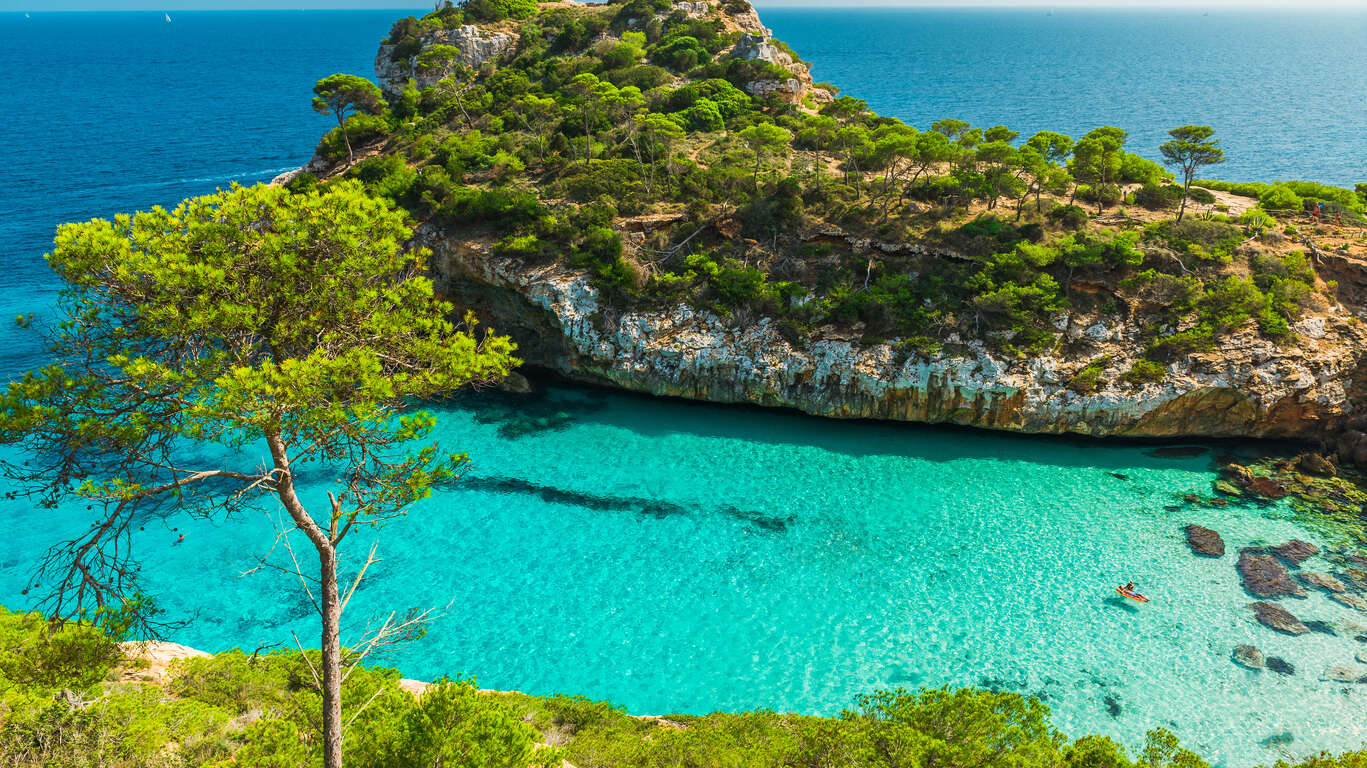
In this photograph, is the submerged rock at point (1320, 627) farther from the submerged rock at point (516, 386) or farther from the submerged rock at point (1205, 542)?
the submerged rock at point (516, 386)

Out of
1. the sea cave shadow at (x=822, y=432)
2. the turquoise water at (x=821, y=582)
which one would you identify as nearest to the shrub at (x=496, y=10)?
the sea cave shadow at (x=822, y=432)

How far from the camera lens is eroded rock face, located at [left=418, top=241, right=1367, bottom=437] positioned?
2562 centimetres

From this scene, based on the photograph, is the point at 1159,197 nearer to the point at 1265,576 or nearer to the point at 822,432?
the point at 1265,576

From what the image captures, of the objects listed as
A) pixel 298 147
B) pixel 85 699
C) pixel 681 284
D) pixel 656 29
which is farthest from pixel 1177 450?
pixel 298 147

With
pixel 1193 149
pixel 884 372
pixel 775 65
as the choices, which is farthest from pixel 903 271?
pixel 775 65

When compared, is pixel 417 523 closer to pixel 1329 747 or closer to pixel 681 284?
pixel 681 284

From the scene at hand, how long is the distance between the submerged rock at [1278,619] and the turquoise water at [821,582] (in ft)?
0.99

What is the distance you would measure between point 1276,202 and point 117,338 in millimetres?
43356

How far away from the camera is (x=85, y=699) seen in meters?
11.2

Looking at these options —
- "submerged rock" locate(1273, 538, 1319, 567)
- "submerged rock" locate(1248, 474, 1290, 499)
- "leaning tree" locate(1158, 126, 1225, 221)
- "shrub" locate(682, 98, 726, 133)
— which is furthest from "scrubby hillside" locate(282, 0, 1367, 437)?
"submerged rock" locate(1273, 538, 1319, 567)

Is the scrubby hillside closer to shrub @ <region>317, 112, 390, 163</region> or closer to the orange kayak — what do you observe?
shrub @ <region>317, 112, 390, 163</region>

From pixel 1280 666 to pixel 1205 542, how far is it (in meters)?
4.82

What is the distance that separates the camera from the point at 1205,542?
21688 mm

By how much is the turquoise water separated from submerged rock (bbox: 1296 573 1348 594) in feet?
1.73
